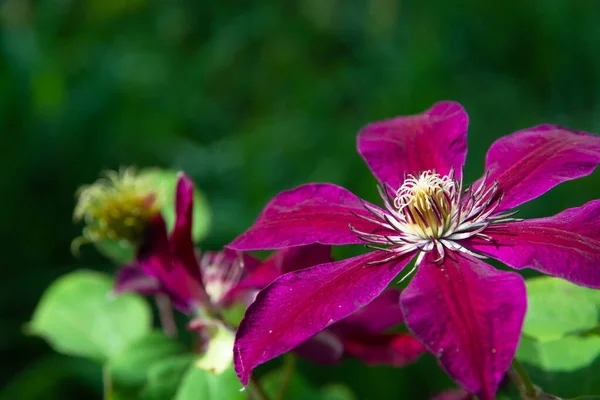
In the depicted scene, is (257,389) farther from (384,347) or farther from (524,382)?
(524,382)

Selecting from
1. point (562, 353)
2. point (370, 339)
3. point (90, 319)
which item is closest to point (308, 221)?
point (370, 339)

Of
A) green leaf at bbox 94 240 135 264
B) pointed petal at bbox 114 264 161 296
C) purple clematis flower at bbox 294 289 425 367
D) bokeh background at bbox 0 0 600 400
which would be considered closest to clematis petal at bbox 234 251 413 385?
purple clematis flower at bbox 294 289 425 367

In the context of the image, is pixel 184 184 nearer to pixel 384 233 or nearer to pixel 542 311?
pixel 384 233

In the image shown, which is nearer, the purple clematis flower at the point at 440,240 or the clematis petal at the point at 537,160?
the purple clematis flower at the point at 440,240

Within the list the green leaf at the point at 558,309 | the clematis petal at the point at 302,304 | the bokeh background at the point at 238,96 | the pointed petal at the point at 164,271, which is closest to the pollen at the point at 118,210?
the pointed petal at the point at 164,271

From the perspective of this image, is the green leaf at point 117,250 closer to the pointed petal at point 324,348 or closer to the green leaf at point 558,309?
the pointed petal at point 324,348

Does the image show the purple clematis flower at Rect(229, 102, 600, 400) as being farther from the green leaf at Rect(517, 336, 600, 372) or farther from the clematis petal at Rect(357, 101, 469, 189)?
the green leaf at Rect(517, 336, 600, 372)

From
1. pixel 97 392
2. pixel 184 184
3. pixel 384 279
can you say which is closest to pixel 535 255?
pixel 384 279
